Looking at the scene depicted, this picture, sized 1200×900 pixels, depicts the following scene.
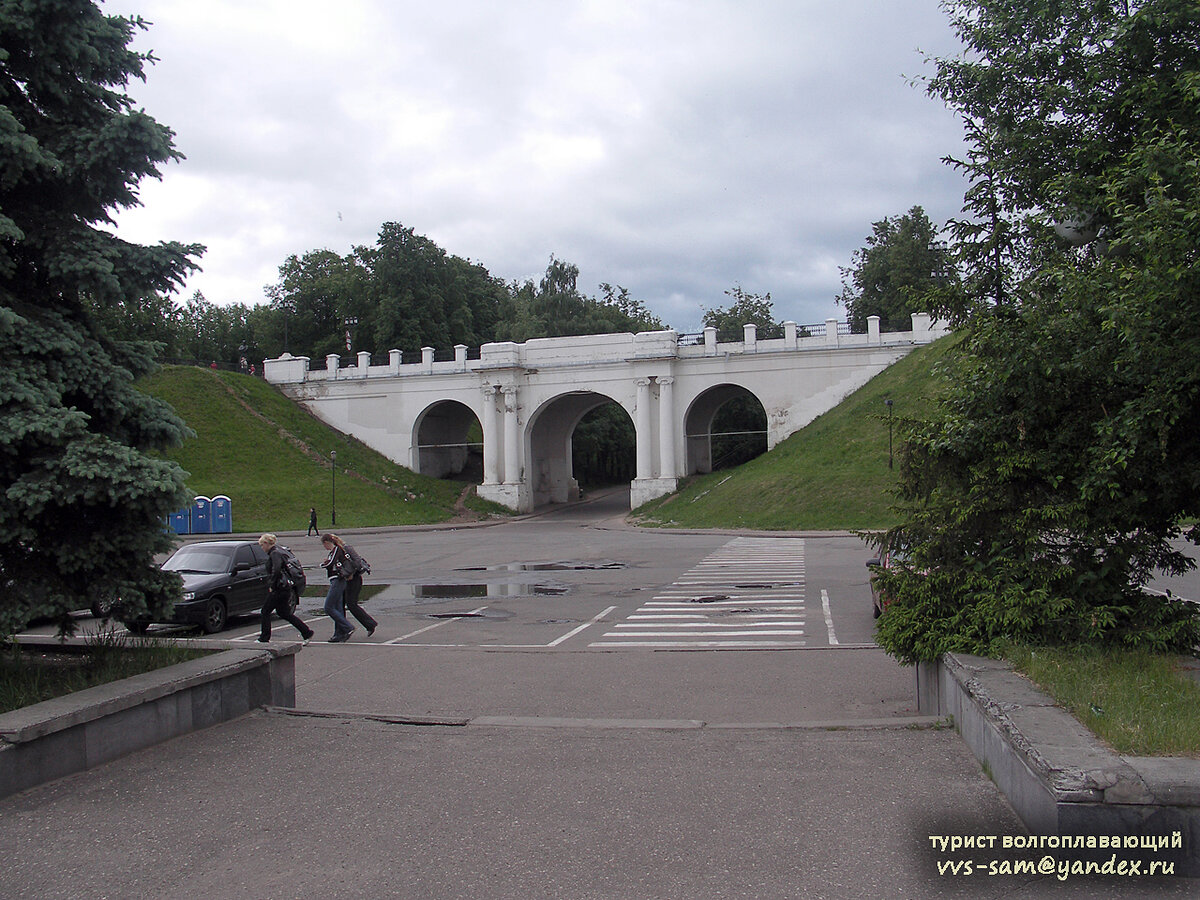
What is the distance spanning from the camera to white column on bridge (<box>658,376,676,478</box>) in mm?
51062

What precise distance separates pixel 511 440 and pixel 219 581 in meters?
38.8

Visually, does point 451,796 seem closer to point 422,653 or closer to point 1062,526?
point 1062,526

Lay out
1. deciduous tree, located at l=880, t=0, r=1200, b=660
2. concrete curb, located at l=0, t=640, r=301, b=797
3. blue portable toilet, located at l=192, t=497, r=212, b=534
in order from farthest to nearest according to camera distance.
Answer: blue portable toilet, located at l=192, t=497, r=212, b=534 → deciduous tree, located at l=880, t=0, r=1200, b=660 → concrete curb, located at l=0, t=640, r=301, b=797

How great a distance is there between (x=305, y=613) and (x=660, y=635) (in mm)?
7794

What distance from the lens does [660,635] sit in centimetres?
1345

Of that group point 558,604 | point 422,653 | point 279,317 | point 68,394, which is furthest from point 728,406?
point 68,394

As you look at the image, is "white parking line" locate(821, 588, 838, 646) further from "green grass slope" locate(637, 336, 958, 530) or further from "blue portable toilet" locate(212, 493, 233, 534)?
"blue portable toilet" locate(212, 493, 233, 534)

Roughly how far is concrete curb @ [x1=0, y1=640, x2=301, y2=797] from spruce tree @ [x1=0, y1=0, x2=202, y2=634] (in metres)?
0.89

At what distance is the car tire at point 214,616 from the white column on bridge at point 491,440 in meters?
39.3

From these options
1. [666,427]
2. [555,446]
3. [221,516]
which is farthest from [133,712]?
[555,446]

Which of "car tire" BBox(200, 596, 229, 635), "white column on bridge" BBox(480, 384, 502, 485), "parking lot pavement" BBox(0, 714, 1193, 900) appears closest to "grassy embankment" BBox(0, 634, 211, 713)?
"parking lot pavement" BBox(0, 714, 1193, 900)

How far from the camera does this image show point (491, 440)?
54.8 m

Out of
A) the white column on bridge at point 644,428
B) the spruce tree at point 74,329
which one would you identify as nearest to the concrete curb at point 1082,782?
the spruce tree at point 74,329

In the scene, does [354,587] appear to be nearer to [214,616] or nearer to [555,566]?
[214,616]
